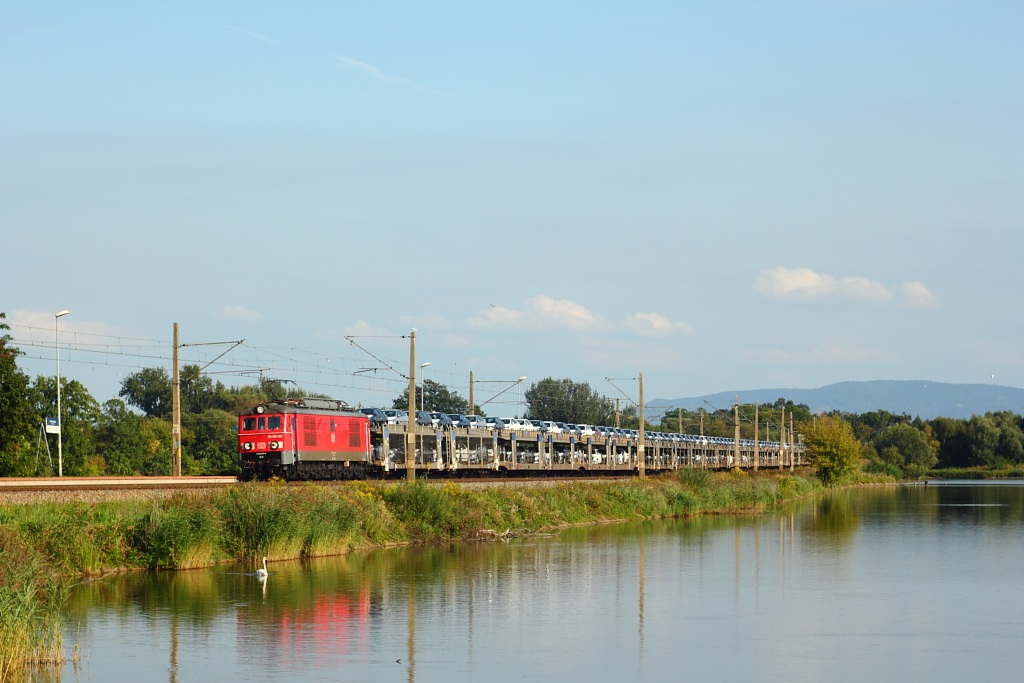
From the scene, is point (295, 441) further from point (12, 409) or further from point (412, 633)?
point (412, 633)

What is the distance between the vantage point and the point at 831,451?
444 feet

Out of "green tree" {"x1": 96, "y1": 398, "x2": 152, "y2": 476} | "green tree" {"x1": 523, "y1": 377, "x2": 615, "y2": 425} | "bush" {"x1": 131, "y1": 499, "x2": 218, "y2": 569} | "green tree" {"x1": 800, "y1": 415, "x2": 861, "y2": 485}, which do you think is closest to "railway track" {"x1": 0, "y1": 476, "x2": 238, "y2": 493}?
"bush" {"x1": 131, "y1": 499, "x2": 218, "y2": 569}

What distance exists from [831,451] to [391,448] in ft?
251

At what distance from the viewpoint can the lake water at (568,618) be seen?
83.6ft

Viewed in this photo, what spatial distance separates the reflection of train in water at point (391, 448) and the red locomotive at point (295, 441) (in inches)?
1.8

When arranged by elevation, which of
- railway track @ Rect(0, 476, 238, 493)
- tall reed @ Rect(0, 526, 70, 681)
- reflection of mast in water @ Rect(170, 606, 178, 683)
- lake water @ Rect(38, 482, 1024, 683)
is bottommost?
lake water @ Rect(38, 482, 1024, 683)

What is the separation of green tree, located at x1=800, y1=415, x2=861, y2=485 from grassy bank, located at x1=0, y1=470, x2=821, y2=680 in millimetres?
74542

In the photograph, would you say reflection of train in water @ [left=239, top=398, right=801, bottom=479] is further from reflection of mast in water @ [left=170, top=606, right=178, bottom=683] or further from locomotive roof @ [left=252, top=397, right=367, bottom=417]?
reflection of mast in water @ [left=170, top=606, right=178, bottom=683]

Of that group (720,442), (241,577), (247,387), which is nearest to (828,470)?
(720,442)

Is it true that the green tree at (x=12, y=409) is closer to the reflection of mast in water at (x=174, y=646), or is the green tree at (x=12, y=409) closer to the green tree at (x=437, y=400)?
the reflection of mast in water at (x=174, y=646)

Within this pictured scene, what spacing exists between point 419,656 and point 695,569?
19.6 m

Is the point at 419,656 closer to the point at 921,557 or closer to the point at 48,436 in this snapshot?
the point at 921,557

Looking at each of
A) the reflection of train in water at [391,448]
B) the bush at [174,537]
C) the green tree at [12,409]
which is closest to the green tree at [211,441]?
the reflection of train in water at [391,448]

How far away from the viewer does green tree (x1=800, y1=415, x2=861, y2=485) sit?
135 metres
